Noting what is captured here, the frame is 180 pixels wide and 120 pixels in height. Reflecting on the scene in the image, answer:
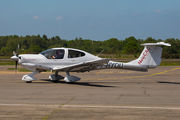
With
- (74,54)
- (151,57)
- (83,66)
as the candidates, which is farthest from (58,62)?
(151,57)

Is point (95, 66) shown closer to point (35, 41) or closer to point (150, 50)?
point (150, 50)

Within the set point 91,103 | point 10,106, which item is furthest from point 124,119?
point 10,106

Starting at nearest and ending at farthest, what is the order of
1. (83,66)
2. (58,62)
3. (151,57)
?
(83,66) < (58,62) < (151,57)

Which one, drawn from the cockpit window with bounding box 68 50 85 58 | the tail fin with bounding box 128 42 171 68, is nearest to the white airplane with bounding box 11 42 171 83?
the cockpit window with bounding box 68 50 85 58

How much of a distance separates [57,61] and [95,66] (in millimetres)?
2465

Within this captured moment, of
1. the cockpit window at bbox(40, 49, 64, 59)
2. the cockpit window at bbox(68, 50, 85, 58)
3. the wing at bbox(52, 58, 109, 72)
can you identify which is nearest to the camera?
the wing at bbox(52, 58, 109, 72)

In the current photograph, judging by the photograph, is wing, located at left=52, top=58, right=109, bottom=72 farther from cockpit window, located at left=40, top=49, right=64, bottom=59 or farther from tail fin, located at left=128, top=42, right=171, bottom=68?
tail fin, located at left=128, top=42, right=171, bottom=68

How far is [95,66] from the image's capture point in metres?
13.7

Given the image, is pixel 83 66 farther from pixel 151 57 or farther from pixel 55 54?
pixel 151 57

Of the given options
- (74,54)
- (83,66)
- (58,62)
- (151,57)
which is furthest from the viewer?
(151,57)

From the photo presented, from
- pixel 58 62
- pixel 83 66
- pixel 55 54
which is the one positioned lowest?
pixel 83 66

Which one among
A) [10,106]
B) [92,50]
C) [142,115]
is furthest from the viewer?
[92,50]

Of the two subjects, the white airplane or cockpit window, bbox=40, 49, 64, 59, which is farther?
cockpit window, bbox=40, 49, 64, 59

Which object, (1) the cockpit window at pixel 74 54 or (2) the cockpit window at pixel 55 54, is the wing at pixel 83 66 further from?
(1) the cockpit window at pixel 74 54
